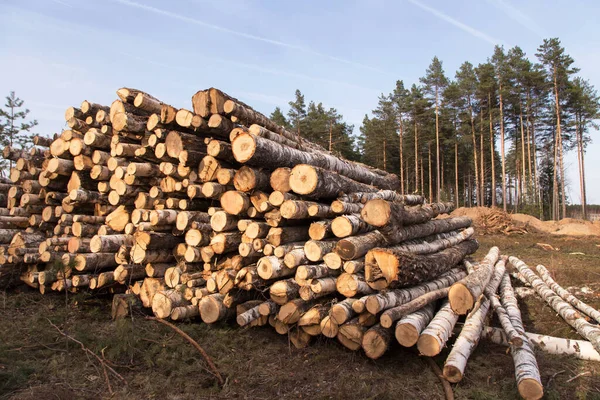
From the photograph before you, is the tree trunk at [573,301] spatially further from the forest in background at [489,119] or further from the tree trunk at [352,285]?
the forest in background at [489,119]

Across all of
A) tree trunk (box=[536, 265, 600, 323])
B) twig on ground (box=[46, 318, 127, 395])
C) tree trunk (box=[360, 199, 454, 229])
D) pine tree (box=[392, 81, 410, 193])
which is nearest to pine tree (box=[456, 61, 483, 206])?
pine tree (box=[392, 81, 410, 193])

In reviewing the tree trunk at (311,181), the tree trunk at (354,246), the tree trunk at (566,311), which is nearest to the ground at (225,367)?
the tree trunk at (566,311)

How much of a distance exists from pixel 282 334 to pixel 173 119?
3799mm

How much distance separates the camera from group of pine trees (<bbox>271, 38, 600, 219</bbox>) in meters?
31.4

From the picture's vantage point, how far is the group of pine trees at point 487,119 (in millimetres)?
31359

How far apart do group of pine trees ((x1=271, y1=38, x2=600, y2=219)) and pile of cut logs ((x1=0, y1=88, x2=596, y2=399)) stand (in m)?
23.7

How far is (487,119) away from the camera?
33.3 metres

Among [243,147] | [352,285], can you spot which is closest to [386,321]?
[352,285]

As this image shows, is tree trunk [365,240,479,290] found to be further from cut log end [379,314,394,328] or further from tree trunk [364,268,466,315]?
cut log end [379,314,394,328]

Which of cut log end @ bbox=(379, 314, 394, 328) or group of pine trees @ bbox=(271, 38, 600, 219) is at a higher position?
group of pine trees @ bbox=(271, 38, 600, 219)

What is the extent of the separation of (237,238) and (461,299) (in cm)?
317

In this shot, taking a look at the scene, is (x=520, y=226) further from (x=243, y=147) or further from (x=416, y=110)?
(x=243, y=147)

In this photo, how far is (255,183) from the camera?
5398mm

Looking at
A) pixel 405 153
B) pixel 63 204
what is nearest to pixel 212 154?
pixel 63 204
